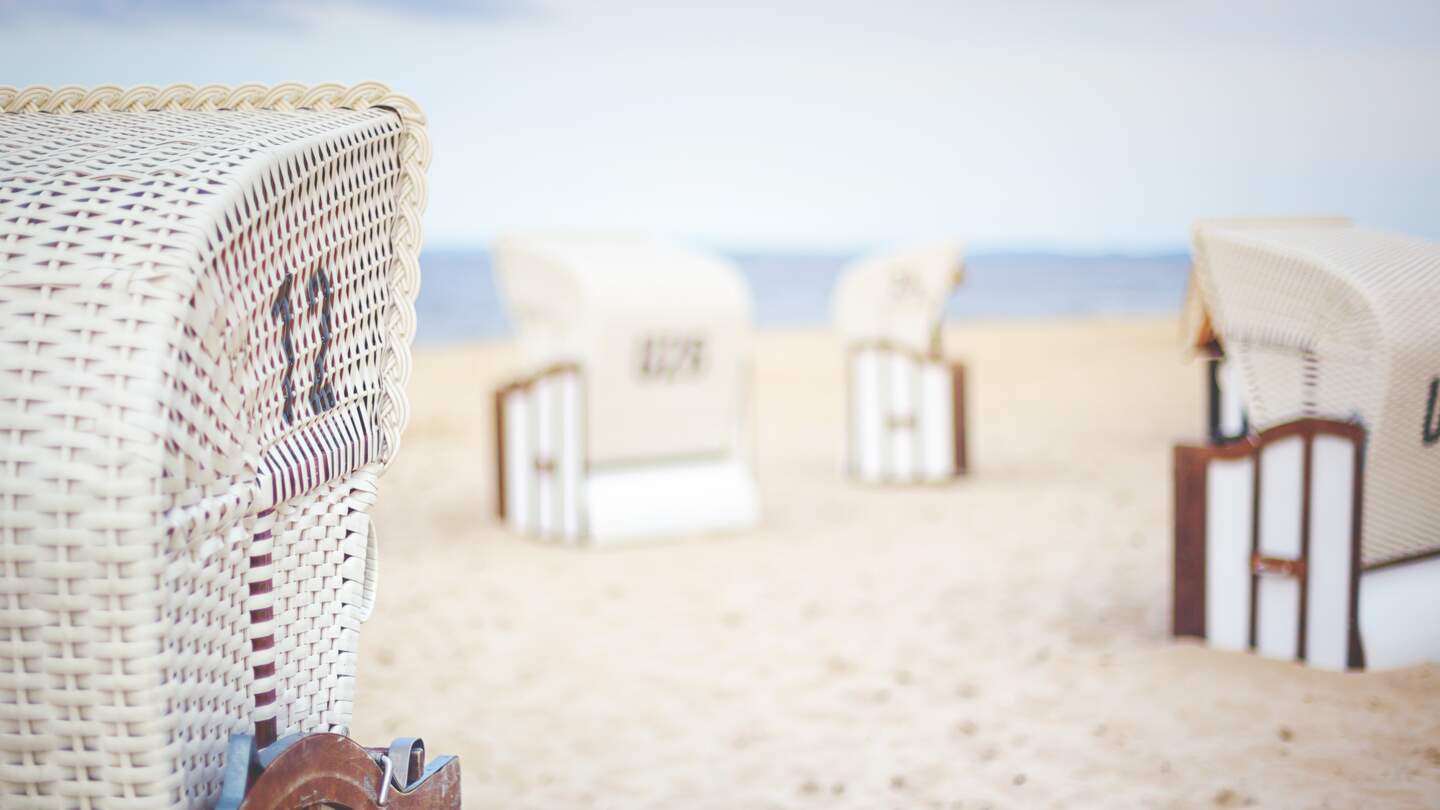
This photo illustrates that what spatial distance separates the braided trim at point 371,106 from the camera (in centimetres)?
245

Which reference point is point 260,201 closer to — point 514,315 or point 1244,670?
point 1244,670

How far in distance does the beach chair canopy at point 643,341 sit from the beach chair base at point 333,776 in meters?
5.42

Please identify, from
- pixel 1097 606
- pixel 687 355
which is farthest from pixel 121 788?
pixel 687 355

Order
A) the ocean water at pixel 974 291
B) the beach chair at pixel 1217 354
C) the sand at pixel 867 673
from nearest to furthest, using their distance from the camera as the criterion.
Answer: the sand at pixel 867 673
the beach chair at pixel 1217 354
the ocean water at pixel 974 291

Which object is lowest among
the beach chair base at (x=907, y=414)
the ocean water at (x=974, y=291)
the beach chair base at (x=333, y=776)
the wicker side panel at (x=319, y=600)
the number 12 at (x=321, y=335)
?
the ocean water at (x=974, y=291)

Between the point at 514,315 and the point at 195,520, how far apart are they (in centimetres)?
729

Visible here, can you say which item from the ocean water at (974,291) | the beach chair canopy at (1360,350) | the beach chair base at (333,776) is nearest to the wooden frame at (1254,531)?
the beach chair canopy at (1360,350)

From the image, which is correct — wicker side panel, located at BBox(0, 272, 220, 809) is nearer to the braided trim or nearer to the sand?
the braided trim

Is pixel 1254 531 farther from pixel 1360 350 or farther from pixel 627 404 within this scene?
pixel 627 404

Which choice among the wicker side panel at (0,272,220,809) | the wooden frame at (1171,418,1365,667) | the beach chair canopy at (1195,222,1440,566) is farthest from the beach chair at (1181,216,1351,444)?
the wicker side panel at (0,272,220,809)

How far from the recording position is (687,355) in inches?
315

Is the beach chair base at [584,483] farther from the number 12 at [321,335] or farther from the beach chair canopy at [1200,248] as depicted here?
the number 12 at [321,335]

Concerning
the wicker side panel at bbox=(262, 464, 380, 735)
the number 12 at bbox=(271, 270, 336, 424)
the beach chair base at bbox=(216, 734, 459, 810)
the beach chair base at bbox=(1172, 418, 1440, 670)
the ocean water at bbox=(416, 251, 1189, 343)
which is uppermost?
the number 12 at bbox=(271, 270, 336, 424)

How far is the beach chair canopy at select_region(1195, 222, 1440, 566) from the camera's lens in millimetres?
4461
